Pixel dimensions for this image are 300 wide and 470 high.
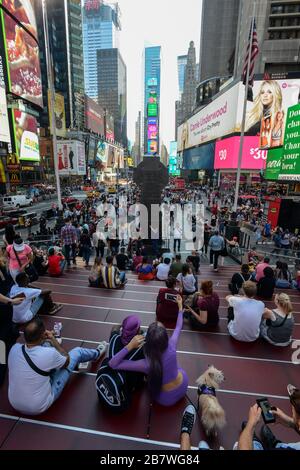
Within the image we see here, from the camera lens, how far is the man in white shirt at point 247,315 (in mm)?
3984

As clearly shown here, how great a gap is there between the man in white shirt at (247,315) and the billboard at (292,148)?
53.0ft

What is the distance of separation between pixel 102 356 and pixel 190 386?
1.37 m

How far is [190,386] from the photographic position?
3244 mm

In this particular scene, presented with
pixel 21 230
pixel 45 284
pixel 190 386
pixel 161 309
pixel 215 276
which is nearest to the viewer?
pixel 190 386

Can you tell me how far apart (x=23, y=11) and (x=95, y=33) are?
195 meters

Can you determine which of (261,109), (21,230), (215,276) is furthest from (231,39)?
(215,276)

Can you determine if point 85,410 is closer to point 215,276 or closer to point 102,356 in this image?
point 102,356

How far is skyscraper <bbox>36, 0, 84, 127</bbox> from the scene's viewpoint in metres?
83.9

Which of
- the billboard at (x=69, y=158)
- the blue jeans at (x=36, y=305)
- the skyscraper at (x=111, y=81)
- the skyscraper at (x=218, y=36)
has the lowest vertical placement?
the blue jeans at (x=36, y=305)

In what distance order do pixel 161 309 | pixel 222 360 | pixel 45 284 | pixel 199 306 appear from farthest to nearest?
pixel 45 284
pixel 161 309
pixel 199 306
pixel 222 360

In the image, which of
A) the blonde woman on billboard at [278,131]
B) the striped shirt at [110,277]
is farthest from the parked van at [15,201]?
the blonde woman on billboard at [278,131]

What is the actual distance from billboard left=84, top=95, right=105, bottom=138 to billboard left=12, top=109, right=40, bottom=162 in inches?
2421

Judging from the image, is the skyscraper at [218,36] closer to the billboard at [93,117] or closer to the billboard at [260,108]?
the billboard at [260,108]

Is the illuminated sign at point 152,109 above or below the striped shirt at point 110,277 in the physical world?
above
